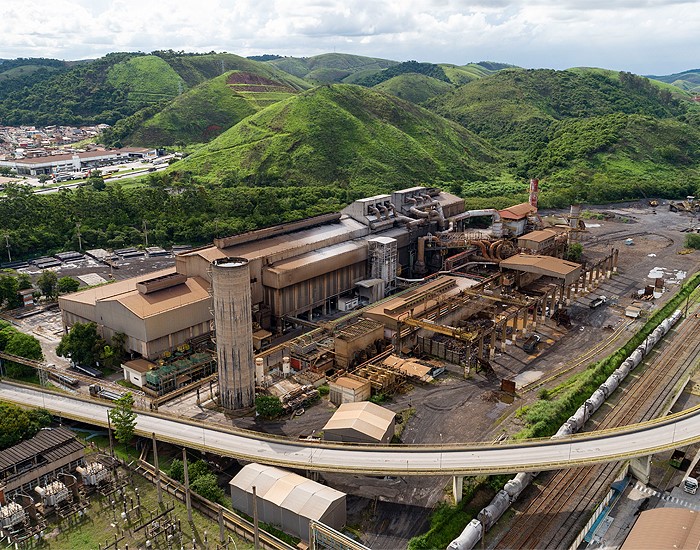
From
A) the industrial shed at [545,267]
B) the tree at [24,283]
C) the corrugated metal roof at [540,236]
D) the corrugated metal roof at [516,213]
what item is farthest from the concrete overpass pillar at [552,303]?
the tree at [24,283]

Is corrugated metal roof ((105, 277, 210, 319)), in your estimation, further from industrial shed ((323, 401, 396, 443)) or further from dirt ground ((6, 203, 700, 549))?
industrial shed ((323, 401, 396, 443))

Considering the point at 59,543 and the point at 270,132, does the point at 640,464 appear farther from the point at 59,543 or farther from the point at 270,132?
the point at 270,132

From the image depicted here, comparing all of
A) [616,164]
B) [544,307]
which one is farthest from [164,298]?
[616,164]

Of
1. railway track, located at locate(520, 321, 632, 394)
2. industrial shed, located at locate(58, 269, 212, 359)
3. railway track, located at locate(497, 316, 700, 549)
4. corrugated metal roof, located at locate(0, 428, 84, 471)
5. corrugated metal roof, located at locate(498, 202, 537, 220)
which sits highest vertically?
corrugated metal roof, located at locate(498, 202, 537, 220)

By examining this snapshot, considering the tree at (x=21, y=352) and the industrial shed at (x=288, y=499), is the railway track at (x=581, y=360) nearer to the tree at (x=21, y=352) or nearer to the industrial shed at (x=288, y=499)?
the industrial shed at (x=288, y=499)

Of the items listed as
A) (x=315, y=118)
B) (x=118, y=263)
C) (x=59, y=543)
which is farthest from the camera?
(x=315, y=118)

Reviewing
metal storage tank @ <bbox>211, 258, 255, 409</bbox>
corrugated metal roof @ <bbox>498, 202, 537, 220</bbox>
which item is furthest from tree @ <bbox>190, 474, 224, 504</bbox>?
corrugated metal roof @ <bbox>498, 202, 537, 220</bbox>

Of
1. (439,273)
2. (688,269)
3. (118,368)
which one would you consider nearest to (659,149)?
(688,269)
